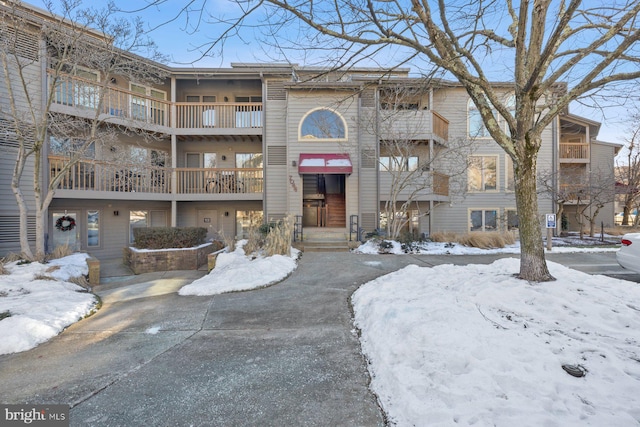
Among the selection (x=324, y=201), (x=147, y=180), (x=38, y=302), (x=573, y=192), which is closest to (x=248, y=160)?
(x=324, y=201)

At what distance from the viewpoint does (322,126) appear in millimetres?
12008

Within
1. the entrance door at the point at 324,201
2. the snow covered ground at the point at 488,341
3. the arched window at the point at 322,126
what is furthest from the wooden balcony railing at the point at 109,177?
the snow covered ground at the point at 488,341

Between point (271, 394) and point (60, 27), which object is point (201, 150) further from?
point (271, 394)

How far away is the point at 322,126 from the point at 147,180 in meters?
7.67

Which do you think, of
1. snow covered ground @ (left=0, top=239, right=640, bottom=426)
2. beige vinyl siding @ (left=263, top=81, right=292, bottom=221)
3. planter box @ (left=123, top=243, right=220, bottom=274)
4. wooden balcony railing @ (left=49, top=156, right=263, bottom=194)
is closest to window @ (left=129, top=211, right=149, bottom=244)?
wooden balcony railing @ (left=49, top=156, right=263, bottom=194)

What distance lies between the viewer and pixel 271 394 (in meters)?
2.48

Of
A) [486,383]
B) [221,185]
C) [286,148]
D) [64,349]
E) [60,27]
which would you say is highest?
[60,27]

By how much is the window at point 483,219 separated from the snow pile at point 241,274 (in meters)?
10.7

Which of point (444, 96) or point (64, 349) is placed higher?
point (444, 96)

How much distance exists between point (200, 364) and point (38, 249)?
8086 millimetres

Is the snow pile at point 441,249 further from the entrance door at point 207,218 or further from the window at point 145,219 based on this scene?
the window at point 145,219

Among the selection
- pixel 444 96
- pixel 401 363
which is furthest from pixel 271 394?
pixel 444 96

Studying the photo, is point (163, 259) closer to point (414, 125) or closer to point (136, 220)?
point (136, 220)

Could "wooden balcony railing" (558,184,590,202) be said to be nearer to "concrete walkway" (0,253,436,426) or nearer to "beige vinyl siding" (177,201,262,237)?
"concrete walkway" (0,253,436,426)
